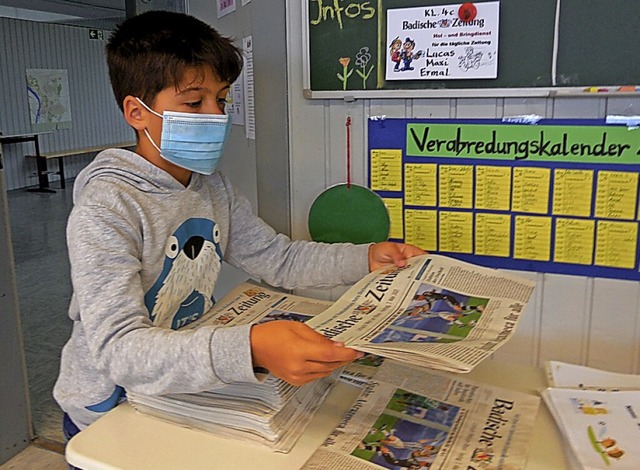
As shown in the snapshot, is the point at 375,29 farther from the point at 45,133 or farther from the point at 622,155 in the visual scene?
the point at 45,133

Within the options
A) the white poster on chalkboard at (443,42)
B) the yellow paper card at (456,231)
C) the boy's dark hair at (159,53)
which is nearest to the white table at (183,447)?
the yellow paper card at (456,231)

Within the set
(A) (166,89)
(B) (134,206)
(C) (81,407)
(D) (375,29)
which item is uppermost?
(D) (375,29)

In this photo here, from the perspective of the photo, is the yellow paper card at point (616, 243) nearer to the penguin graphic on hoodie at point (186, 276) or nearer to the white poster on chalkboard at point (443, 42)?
the white poster on chalkboard at point (443, 42)

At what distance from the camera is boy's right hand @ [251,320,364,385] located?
80 cm

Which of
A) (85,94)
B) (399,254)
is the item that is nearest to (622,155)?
(399,254)

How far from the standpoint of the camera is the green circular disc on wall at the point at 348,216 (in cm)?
138

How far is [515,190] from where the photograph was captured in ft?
4.09

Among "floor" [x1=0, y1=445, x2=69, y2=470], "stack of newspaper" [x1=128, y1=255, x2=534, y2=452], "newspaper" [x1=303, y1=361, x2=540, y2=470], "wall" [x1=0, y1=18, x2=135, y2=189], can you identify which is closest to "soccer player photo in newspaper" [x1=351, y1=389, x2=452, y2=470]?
"newspaper" [x1=303, y1=361, x2=540, y2=470]

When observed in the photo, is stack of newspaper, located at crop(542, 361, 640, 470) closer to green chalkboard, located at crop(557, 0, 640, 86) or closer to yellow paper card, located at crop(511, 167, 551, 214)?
yellow paper card, located at crop(511, 167, 551, 214)

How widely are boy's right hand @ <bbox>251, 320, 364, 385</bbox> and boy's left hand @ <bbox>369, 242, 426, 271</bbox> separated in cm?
40

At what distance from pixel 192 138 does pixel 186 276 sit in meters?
0.25

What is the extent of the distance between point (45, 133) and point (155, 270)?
7.34m

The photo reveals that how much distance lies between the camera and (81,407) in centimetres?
106

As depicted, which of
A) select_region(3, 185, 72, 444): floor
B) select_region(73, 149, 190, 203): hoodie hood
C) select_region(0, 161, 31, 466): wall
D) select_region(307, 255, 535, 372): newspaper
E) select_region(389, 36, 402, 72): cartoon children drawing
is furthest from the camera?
select_region(3, 185, 72, 444): floor
